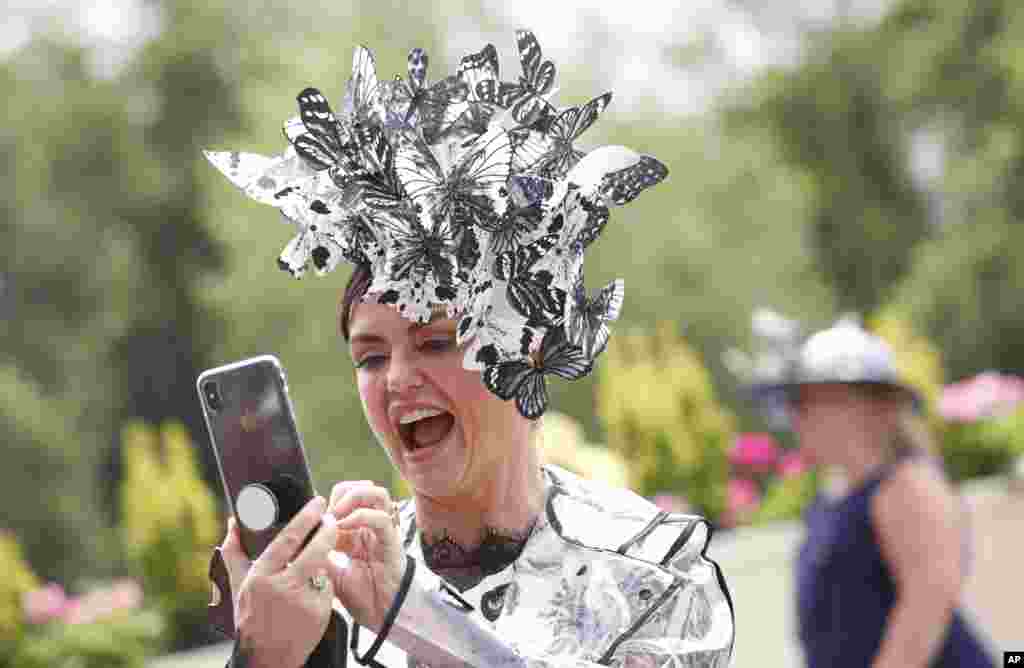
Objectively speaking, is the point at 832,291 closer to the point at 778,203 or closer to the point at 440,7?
the point at 778,203

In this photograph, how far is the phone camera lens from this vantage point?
6.10 feet

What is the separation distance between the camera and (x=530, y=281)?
77.3 inches

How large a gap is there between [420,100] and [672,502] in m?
8.66

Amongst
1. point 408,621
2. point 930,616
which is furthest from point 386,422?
point 930,616

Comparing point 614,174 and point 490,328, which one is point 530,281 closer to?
point 490,328

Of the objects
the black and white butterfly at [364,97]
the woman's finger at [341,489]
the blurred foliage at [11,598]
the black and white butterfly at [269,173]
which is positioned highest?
the black and white butterfly at [364,97]

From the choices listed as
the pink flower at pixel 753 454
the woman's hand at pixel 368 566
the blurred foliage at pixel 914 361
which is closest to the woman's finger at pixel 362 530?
the woman's hand at pixel 368 566

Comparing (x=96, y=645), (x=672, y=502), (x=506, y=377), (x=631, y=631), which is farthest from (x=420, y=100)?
(x=672, y=502)

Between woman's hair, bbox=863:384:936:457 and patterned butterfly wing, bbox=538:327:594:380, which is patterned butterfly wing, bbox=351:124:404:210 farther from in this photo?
woman's hair, bbox=863:384:936:457

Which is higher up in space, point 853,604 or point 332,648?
point 332,648

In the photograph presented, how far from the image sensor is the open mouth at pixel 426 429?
1995 millimetres

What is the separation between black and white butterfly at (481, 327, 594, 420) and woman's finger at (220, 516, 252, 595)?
343 millimetres

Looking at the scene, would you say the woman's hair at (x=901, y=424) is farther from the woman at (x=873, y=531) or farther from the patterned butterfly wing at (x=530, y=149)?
the patterned butterfly wing at (x=530, y=149)

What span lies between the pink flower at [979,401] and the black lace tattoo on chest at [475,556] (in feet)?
34.4
